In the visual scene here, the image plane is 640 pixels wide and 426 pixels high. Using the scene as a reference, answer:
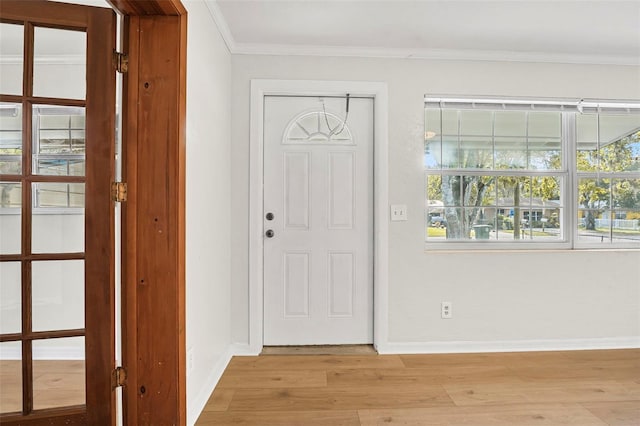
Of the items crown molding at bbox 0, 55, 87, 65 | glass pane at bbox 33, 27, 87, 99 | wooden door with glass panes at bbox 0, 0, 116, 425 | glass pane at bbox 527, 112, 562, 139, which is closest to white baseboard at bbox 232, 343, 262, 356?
wooden door with glass panes at bbox 0, 0, 116, 425

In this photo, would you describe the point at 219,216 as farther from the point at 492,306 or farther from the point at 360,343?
the point at 492,306

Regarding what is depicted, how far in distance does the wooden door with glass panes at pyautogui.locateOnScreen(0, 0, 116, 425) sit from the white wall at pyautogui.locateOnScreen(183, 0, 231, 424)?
0.36 meters

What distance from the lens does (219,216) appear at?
7.11 feet

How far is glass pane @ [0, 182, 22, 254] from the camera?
131 centimetres

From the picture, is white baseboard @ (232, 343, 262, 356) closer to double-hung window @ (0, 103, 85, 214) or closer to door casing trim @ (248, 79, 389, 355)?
door casing trim @ (248, 79, 389, 355)

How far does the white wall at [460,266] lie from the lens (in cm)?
247

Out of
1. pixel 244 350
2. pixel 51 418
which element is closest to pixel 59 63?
pixel 51 418

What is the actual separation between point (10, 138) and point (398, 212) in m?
2.25

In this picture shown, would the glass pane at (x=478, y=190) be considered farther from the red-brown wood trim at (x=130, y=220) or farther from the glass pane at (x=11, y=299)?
the glass pane at (x=11, y=299)

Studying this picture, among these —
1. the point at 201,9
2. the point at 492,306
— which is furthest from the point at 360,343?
the point at 201,9

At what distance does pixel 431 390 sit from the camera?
1.99 m

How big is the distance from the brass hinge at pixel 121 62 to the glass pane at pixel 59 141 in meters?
0.24

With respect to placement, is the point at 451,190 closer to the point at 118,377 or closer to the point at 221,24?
the point at 221,24

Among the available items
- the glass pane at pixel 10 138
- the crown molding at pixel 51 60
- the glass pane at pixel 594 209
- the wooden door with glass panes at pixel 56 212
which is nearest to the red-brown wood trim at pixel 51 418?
the wooden door with glass panes at pixel 56 212
